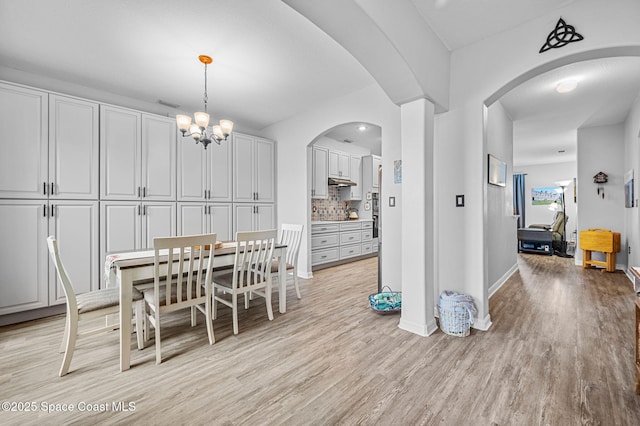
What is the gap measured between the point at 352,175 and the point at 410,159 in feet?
12.1

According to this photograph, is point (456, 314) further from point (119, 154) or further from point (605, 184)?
point (605, 184)

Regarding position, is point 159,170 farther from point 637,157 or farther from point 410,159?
point 637,157

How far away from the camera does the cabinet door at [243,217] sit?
14.8 feet

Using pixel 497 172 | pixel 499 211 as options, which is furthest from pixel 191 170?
pixel 499 211

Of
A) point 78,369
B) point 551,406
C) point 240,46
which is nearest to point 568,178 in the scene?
point 551,406

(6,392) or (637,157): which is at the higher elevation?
(637,157)

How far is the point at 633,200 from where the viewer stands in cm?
399

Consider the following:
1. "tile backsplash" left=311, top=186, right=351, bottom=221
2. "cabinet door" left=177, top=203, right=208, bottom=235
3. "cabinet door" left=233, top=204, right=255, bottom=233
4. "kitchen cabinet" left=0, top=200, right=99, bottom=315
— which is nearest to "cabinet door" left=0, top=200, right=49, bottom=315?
"kitchen cabinet" left=0, top=200, right=99, bottom=315

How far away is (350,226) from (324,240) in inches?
→ 33.8

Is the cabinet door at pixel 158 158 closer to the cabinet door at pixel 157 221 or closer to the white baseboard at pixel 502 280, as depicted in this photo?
the cabinet door at pixel 157 221

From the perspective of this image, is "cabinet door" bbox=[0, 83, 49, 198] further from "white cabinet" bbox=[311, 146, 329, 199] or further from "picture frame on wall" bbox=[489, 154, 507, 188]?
"picture frame on wall" bbox=[489, 154, 507, 188]

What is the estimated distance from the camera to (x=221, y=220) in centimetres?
435

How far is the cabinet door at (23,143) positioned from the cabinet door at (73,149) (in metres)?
0.06

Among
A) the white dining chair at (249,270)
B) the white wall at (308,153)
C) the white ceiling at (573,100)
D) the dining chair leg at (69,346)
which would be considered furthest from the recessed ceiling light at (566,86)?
the dining chair leg at (69,346)
